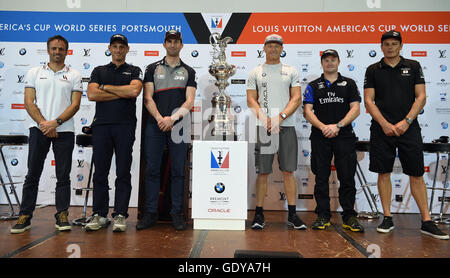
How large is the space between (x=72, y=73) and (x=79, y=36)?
5.10ft

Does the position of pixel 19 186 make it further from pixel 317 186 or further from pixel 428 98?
pixel 428 98

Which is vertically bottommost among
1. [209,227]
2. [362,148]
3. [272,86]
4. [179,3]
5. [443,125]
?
[209,227]

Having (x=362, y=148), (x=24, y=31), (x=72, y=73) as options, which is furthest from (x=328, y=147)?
(x=24, y=31)

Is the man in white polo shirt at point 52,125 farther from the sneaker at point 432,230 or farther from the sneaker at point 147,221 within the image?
the sneaker at point 432,230

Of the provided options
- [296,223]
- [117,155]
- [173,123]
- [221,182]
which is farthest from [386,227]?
[117,155]

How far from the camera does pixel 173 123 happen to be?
3252 mm

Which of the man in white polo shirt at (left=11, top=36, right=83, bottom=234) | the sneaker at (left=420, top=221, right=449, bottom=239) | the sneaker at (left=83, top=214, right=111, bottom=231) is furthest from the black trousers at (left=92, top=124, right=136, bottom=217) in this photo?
the sneaker at (left=420, top=221, right=449, bottom=239)

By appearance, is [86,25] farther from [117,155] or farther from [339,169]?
[339,169]

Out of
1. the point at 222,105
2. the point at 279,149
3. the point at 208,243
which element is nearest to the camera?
the point at 208,243

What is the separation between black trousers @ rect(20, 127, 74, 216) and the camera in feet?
10.2

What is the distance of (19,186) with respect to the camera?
4477 millimetres

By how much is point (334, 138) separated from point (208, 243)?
1.67 metres

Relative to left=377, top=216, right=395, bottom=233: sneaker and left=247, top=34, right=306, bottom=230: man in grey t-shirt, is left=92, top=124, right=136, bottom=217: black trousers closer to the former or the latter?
left=247, top=34, right=306, bottom=230: man in grey t-shirt

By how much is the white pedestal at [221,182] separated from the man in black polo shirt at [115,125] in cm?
70
